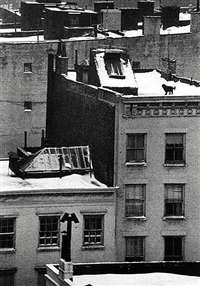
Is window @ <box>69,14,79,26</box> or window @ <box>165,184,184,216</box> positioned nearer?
window @ <box>165,184,184,216</box>

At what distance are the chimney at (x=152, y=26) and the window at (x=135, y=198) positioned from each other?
3601 centimetres

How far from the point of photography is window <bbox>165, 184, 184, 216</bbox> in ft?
213

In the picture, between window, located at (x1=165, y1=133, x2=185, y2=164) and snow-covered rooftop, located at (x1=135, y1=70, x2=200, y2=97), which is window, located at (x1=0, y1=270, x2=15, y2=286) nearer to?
window, located at (x1=165, y1=133, x2=185, y2=164)

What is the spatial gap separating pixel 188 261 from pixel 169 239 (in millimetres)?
2383

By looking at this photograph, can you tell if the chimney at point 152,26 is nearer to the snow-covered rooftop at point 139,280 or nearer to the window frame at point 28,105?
the window frame at point 28,105

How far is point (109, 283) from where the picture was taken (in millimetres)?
55250

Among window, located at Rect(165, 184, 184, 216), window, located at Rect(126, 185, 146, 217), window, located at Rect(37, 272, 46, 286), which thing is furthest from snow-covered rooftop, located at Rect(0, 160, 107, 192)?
window, located at Rect(37, 272, 46, 286)

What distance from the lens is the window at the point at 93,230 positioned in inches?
2495

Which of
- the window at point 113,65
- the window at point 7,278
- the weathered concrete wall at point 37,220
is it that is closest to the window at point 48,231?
the weathered concrete wall at point 37,220

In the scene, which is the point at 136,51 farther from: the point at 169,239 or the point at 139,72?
the point at 169,239

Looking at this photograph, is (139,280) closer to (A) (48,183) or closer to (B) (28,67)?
(A) (48,183)

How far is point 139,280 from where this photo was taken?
56.5m

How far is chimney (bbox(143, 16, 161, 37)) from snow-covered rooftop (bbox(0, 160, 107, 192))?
111 ft

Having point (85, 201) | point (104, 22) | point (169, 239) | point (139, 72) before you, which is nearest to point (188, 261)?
point (169, 239)
